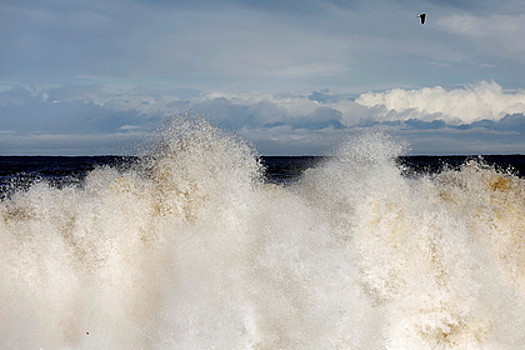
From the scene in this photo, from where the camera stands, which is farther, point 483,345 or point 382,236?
point 382,236

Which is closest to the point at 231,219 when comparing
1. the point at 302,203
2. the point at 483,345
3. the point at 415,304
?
the point at 302,203

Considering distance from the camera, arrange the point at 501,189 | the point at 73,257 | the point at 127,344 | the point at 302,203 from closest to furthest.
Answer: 1. the point at 127,344
2. the point at 73,257
3. the point at 302,203
4. the point at 501,189

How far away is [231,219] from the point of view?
22.6 feet

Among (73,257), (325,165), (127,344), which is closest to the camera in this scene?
(127,344)

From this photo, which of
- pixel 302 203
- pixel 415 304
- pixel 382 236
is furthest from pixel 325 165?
pixel 415 304

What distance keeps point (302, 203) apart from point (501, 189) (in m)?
3.56

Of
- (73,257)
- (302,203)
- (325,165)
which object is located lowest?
(73,257)

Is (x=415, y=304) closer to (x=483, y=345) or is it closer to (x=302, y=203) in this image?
(x=483, y=345)

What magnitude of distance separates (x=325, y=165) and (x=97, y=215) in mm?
4162

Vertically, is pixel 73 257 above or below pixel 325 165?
below

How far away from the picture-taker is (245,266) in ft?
20.5

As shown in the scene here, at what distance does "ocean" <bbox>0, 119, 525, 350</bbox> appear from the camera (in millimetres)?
5910

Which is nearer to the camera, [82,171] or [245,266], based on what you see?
[245,266]

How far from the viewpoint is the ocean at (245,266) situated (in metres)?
5.91
